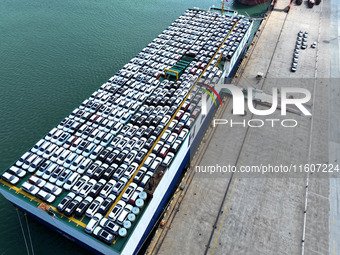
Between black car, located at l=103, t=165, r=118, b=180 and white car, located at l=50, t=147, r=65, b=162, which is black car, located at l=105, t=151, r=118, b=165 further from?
white car, located at l=50, t=147, r=65, b=162

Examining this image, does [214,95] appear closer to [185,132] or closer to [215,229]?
[185,132]

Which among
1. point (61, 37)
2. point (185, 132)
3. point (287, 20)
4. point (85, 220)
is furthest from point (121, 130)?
point (287, 20)

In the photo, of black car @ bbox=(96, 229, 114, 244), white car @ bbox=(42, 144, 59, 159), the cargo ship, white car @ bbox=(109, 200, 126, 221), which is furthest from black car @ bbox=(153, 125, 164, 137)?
black car @ bbox=(96, 229, 114, 244)

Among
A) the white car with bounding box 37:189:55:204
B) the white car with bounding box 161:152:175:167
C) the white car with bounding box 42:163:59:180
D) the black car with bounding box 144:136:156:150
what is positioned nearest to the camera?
the white car with bounding box 37:189:55:204

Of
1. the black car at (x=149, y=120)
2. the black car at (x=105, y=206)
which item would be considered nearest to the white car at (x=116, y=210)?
the black car at (x=105, y=206)

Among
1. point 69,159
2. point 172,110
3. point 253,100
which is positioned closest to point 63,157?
point 69,159

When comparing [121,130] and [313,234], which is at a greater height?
[121,130]
